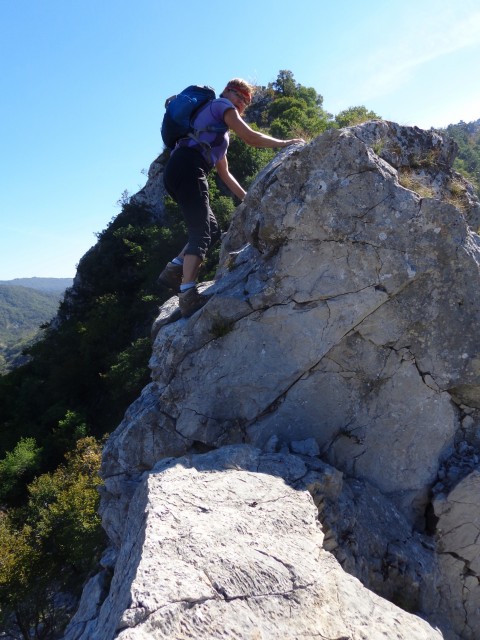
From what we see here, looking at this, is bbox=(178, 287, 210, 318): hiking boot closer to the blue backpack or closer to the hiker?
the hiker

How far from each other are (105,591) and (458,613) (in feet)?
10.4

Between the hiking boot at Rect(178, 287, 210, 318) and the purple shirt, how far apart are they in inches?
57.5

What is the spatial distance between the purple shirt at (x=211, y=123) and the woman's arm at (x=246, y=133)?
0.26ft

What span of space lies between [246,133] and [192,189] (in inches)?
32.6

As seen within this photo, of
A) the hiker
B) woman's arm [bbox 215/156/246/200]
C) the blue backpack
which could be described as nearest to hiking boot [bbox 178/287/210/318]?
the hiker

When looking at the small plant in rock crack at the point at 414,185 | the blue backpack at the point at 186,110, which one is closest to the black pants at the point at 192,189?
the blue backpack at the point at 186,110

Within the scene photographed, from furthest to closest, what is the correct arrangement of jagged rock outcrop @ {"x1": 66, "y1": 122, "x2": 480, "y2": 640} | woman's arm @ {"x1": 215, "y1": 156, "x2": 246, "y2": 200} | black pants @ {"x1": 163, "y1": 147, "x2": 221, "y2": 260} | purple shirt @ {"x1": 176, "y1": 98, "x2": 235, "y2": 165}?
woman's arm @ {"x1": 215, "y1": 156, "x2": 246, "y2": 200}
black pants @ {"x1": 163, "y1": 147, "x2": 221, "y2": 260}
purple shirt @ {"x1": 176, "y1": 98, "x2": 235, "y2": 165}
jagged rock outcrop @ {"x1": 66, "y1": 122, "x2": 480, "y2": 640}

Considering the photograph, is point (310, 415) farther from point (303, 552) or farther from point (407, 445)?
point (303, 552)

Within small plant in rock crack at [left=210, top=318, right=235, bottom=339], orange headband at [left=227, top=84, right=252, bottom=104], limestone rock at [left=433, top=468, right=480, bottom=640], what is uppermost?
orange headband at [left=227, top=84, right=252, bottom=104]

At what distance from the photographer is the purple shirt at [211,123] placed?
17.0 ft

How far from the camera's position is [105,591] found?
462cm

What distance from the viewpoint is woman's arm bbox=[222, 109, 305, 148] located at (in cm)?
513

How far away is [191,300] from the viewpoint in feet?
18.3

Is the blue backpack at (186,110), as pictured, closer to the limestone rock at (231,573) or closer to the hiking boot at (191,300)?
the hiking boot at (191,300)
